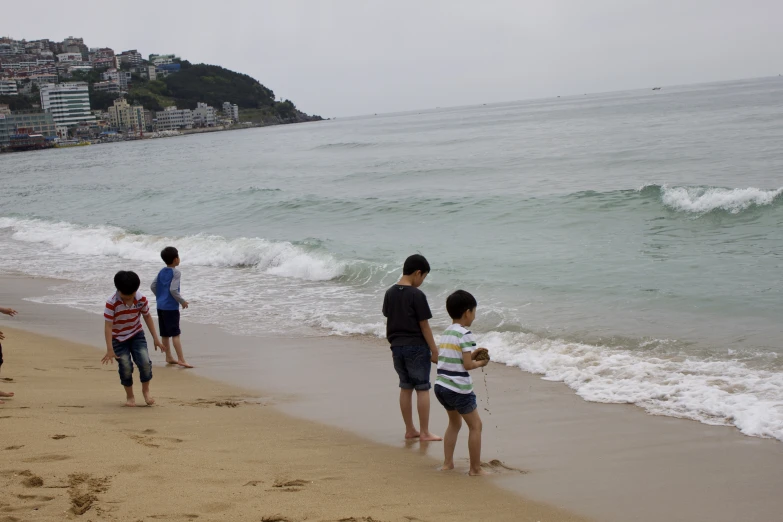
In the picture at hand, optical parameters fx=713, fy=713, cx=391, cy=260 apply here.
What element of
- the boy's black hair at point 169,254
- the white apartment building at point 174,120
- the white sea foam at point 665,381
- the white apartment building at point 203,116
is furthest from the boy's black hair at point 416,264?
the white apartment building at point 174,120

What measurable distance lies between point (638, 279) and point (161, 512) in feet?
29.2

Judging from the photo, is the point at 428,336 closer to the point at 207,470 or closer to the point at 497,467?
the point at 497,467

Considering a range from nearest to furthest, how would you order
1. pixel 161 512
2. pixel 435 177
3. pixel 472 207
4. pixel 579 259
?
pixel 161 512 → pixel 579 259 → pixel 472 207 → pixel 435 177

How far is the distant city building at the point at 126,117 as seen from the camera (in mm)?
169500

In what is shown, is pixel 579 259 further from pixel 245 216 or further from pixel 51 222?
pixel 51 222

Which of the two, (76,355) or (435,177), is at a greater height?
(435,177)

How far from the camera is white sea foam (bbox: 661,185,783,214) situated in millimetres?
15938

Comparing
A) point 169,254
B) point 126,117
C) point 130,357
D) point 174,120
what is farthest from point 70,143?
point 130,357

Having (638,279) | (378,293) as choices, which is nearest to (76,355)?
(378,293)

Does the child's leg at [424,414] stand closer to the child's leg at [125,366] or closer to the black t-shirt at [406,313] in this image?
the black t-shirt at [406,313]

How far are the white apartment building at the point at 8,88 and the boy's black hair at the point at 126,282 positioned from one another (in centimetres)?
20584

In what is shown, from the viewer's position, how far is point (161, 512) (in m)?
3.72

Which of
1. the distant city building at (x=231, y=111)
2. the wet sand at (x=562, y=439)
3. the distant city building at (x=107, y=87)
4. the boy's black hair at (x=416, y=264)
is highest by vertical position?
the distant city building at (x=107, y=87)

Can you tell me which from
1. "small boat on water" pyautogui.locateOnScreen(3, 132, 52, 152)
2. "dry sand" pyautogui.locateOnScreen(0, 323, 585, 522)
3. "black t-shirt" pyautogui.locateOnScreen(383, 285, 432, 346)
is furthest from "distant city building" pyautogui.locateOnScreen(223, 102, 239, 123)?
"black t-shirt" pyautogui.locateOnScreen(383, 285, 432, 346)
